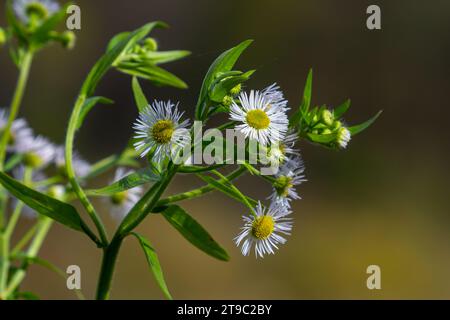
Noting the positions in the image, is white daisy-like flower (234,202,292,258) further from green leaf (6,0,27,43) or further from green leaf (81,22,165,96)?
green leaf (6,0,27,43)

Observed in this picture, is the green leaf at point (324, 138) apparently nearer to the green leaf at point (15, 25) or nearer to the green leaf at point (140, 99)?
the green leaf at point (140, 99)

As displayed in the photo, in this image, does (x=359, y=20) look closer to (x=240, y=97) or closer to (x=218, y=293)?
(x=218, y=293)

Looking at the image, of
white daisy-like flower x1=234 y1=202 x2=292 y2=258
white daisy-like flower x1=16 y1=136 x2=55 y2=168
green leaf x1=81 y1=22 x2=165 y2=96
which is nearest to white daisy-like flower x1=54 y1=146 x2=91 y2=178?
white daisy-like flower x1=16 y1=136 x2=55 y2=168

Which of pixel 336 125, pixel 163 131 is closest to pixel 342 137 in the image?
pixel 336 125

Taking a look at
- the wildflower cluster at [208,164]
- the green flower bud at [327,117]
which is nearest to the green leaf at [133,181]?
the wildflower cluster at [208,164]

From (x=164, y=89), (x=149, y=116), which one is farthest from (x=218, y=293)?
(x=149, y=116)

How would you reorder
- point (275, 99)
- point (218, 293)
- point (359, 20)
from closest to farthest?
point (275, 99) < point (218, 293) < point (359, 20)
